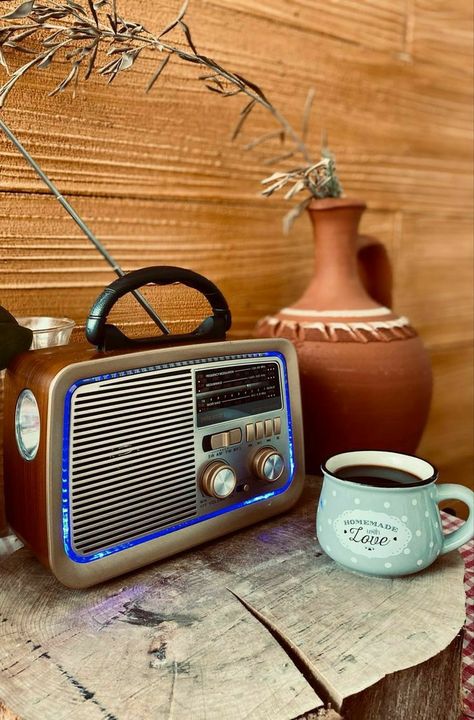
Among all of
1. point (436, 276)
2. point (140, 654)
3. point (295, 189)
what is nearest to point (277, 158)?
point (295, 189)

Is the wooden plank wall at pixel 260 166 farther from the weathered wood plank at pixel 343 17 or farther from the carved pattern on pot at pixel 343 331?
the carved pattern on pot at pixel 343 331

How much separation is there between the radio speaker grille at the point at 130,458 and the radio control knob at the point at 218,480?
14 millimetres

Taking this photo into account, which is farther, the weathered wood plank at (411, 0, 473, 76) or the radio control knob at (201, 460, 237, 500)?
the weathered wood plank at (411, 0, 473, 76)

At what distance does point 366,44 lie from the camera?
3.74ft

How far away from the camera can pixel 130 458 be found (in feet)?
1.76

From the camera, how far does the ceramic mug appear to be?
52cm

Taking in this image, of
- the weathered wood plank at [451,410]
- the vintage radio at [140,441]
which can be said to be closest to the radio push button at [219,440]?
the vintage radio at [140,441]

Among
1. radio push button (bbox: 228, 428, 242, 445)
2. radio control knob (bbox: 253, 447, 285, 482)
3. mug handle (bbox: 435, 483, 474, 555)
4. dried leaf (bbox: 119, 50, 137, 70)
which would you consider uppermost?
dried leaf (bbox: 119, 50, 137, 70)

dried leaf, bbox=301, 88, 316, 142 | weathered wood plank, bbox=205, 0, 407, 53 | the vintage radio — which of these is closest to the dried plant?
dried leaf, bbox=301, 88, 316, 142

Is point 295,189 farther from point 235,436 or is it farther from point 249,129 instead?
point 235,436

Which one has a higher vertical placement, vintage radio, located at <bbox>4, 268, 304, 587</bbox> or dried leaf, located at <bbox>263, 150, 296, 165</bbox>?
dried leaf, located at <bbox>263, 150, 296, 165</bbox>

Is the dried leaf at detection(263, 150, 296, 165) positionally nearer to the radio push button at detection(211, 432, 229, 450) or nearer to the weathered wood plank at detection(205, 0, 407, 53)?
the weathered wood plank at detection(205, 0, 407, 53)

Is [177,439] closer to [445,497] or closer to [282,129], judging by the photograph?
[445,497]

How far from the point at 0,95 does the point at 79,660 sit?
0.59 m
